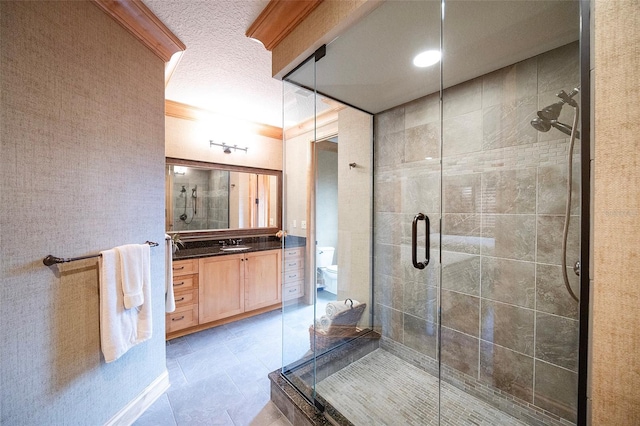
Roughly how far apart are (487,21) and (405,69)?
543 millimetres

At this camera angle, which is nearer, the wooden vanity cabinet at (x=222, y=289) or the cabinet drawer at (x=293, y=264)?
the wooden vanity cabinet at (x=222, y=289)

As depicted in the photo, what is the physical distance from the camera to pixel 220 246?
321 cm

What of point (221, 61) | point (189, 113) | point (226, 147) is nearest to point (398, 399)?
point (221, 61)

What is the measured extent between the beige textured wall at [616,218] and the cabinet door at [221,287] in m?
2.79

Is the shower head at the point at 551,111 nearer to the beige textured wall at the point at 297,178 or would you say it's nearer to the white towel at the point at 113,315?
the beige textured wall at the point at 297,178

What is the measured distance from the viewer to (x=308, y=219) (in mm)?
3143

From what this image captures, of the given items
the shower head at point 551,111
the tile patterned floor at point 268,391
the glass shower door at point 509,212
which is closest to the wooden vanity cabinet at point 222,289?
the tile patterned floor at point 268,391

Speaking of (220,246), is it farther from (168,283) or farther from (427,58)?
(427,58)

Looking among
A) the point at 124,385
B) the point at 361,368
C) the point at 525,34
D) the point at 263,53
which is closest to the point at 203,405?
the point at 124,385

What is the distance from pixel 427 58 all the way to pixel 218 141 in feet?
8.45

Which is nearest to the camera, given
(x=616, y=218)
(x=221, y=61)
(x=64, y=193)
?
(x=616, y=218)

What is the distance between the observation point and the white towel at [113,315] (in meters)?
1.34

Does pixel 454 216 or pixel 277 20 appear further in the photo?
pixel 454 216

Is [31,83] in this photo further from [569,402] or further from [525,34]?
[569,402]
